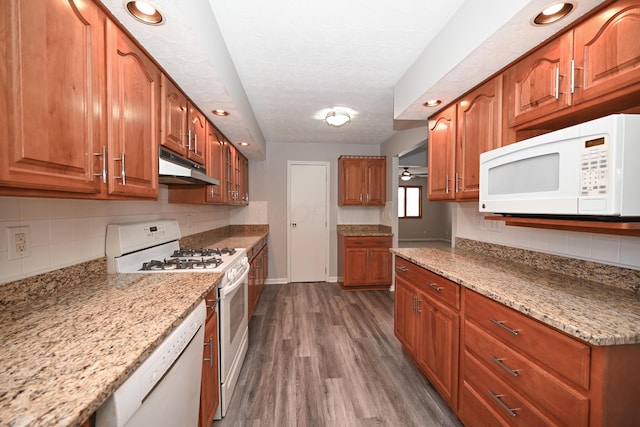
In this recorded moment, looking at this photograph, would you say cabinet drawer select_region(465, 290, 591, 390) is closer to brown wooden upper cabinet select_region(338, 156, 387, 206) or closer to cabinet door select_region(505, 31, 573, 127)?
cabinet door select_region(505, 31, 573, 127)

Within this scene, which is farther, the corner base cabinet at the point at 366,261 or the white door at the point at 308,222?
the white door at the point at 308,222

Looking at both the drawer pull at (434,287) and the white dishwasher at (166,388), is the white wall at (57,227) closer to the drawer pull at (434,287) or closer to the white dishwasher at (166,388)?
the white dishwasher at (166,388)

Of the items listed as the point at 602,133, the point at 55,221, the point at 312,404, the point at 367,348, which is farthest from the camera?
the point at 367,348

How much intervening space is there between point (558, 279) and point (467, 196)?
0.72 m

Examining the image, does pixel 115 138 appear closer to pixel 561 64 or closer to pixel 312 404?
pixel 312 404

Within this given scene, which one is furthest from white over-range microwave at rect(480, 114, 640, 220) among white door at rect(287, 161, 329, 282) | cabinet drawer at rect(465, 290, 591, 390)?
white door at rect(287, 161, 329, 282)

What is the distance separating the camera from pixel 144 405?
74 cm

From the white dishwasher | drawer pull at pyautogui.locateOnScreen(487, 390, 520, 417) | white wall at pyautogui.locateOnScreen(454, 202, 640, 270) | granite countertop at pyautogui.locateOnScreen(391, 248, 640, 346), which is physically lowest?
drawer pull at pyautogui.locateOnScreen(487, 390, 520, 417)

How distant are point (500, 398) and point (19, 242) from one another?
2170 mm

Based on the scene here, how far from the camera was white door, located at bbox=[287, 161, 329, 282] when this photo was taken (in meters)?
4.53

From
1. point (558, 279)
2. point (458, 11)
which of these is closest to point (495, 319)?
point (558, 279)

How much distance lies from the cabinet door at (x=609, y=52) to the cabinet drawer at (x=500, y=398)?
131 centimetres

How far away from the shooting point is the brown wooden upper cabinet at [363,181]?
4327 millimetres

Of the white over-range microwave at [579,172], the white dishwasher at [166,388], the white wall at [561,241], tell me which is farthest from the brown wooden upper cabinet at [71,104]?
the white wall at [561,241]
